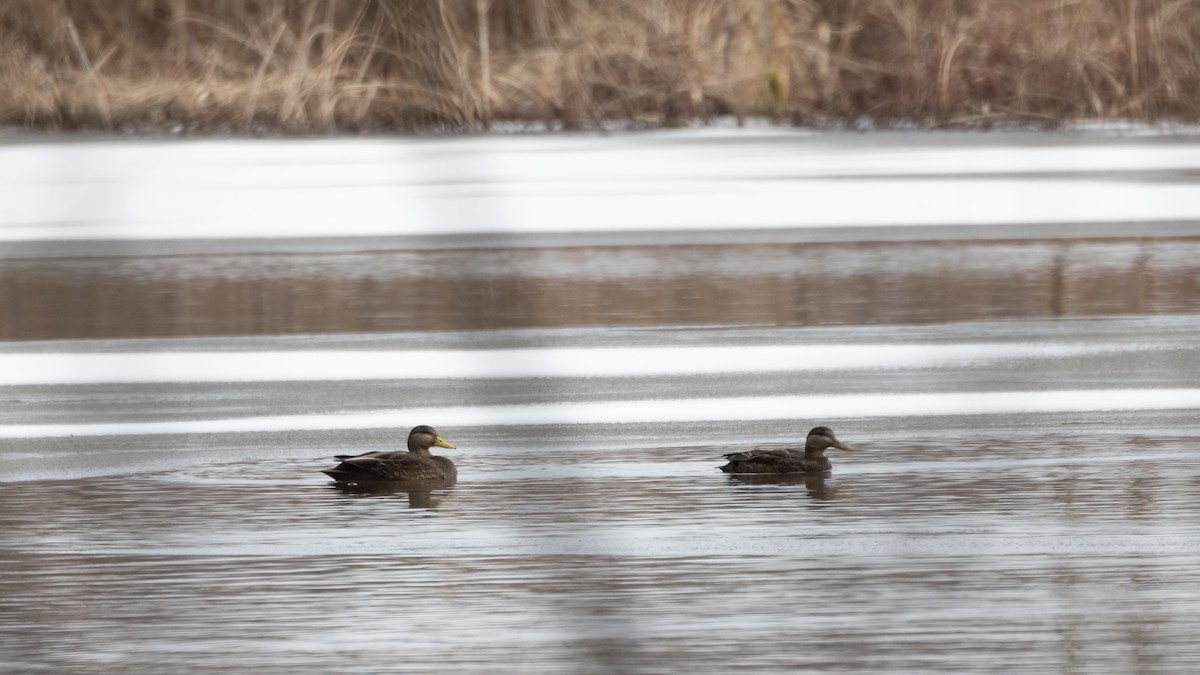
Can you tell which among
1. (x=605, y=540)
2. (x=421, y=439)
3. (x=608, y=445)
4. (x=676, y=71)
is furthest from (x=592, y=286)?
(x=676, y=71)

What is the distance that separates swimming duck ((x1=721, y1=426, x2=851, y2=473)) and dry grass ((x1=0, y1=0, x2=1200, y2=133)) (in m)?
13.8

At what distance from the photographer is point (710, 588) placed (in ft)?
16.8

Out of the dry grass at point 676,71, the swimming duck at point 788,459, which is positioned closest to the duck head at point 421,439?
the swimming duck at point 788,459

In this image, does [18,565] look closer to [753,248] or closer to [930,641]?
[930,641]

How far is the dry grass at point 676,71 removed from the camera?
65.5ft

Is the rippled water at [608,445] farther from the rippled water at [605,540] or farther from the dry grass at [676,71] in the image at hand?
the dry grass at [676,71]

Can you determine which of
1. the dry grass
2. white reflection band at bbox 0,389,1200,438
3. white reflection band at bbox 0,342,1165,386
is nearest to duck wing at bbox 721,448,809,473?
white reflection band at bbox 0,389,1200,438

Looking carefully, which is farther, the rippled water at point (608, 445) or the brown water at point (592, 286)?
the brown water at point (592, 286)

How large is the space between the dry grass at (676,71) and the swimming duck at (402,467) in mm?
13810

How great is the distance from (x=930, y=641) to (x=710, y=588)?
0.63 meters

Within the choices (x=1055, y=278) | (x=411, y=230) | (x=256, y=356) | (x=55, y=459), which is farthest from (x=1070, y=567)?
(x=411, y=230)

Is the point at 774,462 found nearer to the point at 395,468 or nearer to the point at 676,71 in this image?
the point at 395,468

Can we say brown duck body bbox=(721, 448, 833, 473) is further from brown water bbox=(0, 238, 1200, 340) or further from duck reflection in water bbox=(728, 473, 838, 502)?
brown water bbox=(0, 238, 1200, 340)

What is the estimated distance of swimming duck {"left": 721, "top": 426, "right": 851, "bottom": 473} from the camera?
6.36 metres
